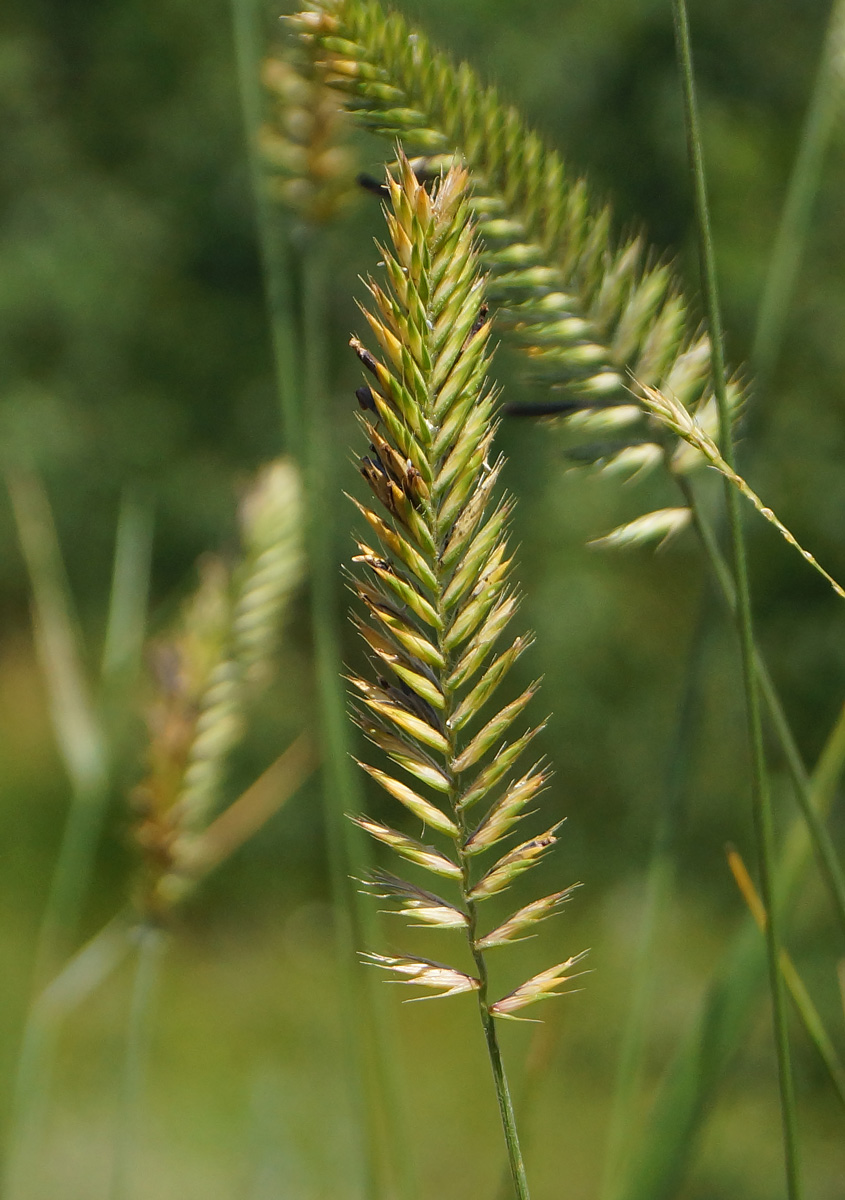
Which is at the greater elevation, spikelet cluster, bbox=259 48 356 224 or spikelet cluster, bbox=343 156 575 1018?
spikelet cluster, bbox=259 48 356 224

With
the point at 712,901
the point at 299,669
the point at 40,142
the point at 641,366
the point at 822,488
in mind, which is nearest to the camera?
the point at 641,366

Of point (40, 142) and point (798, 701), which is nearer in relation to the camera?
point (798, 701)

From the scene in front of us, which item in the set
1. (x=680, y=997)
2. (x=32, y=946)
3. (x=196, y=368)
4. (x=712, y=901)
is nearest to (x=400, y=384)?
(x=680, y=997)

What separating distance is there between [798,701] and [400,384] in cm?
346

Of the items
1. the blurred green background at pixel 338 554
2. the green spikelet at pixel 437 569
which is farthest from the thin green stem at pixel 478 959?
the blurred green background at pixel 338 554

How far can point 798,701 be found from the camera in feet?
11.7

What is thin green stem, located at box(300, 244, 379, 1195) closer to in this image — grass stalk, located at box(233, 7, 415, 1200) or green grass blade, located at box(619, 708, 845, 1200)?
grass stalk, located at box(233, 7, 415, 1200)

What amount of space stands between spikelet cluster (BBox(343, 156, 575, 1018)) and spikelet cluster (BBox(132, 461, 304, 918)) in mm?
418

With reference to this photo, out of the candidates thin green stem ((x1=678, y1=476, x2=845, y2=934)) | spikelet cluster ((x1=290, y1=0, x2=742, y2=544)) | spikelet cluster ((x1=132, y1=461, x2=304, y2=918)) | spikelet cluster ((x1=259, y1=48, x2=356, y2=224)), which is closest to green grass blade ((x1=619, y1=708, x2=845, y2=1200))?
thin green stem ((x1=678, y1=476, x2=845, y2=934))

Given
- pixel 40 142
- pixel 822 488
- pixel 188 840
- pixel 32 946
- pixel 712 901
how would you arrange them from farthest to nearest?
pixel 40 142, pixel 32 946, pixel 712 901, pixel 822 488, pixel 188 840

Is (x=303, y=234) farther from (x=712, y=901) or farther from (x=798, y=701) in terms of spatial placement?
(x=712, y=901)

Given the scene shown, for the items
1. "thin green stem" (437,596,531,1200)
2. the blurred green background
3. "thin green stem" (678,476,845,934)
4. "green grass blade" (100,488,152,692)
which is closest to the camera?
"thin green stem" (437,596,531,1200)

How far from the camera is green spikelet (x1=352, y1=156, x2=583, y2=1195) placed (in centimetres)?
32

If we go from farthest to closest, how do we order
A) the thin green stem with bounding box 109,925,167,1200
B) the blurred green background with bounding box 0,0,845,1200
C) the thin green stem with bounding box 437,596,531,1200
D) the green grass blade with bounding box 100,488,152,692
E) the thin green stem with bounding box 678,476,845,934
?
the blurred green background with bounding box 0,0,845,1200 < the green grass blade with bounding box 100,488,152,692 < the thin green stem with bounding box 109,925,167,1200 < the thin green stem with bounding box 678,476,845,934 < the thin green stem with bounding box 437,596,531,1200
